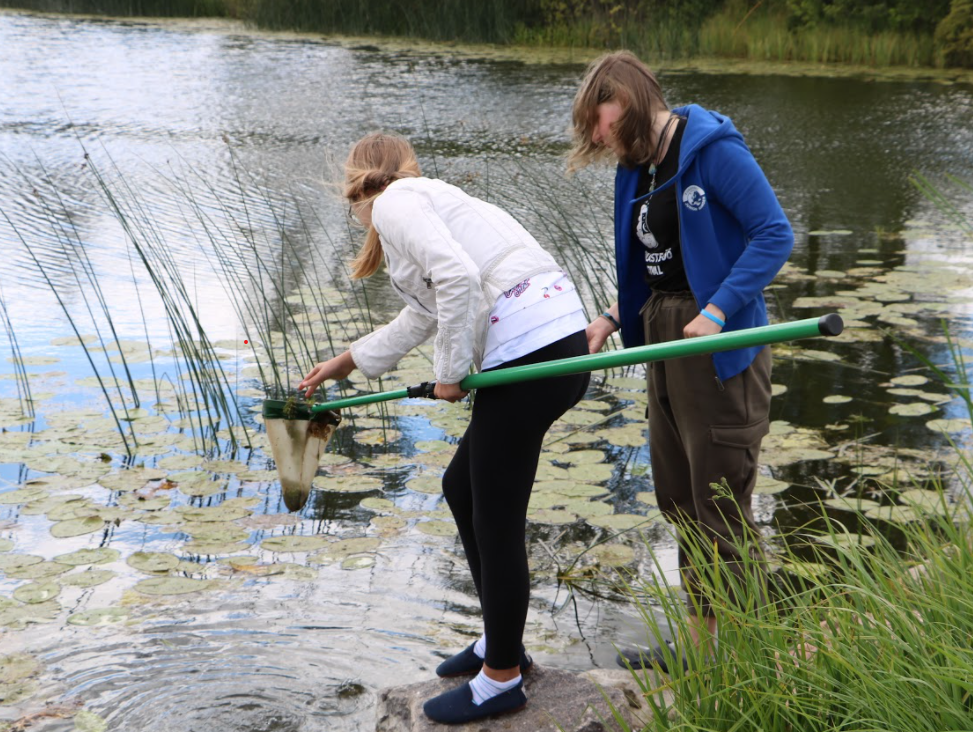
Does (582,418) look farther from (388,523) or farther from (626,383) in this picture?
(388,523)

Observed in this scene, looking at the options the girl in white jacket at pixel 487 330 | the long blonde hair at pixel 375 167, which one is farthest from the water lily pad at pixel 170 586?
the long blonde hair at pixel 375 167

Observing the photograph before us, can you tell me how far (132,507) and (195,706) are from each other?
3.44ft

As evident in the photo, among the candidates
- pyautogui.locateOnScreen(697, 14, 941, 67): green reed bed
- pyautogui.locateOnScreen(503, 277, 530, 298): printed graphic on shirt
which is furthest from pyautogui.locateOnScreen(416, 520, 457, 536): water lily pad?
pyautogui.locateOnScreen(697, 14, 941, 67): green reed bed

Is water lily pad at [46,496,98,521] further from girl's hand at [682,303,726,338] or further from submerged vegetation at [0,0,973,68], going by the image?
submerged vegetation at [0,0,973,68]

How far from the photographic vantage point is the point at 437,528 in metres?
3.02

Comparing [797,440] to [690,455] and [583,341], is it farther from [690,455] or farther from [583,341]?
[583,341]

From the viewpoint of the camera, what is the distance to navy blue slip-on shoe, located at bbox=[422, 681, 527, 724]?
2.05m

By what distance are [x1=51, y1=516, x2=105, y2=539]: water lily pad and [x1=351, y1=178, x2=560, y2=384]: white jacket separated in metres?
1.45

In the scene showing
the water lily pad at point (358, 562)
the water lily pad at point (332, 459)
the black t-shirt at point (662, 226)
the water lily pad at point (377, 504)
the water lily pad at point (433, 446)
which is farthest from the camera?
the water lily pad at point (433, 446)

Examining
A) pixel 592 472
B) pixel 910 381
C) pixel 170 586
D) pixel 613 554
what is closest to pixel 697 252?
pixel 613 554

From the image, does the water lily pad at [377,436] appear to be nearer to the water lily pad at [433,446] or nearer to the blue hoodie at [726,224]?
the water lily pad at [433,446]

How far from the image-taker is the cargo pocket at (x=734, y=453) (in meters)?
2.05

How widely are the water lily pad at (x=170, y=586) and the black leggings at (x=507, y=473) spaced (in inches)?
38.0

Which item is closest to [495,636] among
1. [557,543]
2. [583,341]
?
[583,341]
